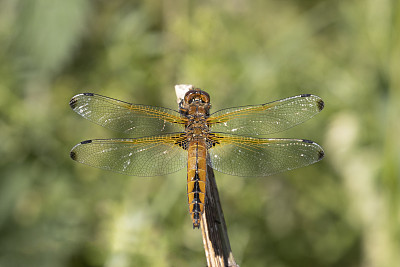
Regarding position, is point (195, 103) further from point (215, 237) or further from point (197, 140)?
point (215, 237)

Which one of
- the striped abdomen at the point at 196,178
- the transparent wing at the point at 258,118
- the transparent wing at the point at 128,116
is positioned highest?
the transparent wing at the point at 128,116

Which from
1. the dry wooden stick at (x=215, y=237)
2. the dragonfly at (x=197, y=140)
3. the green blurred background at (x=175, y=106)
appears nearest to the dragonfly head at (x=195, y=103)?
the dragonfly at (x=197, y=140)

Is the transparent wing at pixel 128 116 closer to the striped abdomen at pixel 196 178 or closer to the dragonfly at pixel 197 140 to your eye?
the dragonfly at pixel 197 140

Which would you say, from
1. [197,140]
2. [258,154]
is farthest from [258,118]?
[197,140]

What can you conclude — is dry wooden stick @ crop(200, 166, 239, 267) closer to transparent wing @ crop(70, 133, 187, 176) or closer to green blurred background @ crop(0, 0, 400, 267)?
transparent wing @ crop(70, 133, 187, 176)

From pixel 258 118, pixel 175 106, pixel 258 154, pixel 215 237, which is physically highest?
pixel 175 106

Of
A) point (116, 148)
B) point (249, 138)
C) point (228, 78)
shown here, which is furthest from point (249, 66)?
point (116, 148)

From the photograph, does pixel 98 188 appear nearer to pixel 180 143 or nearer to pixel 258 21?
pixel 180 143
